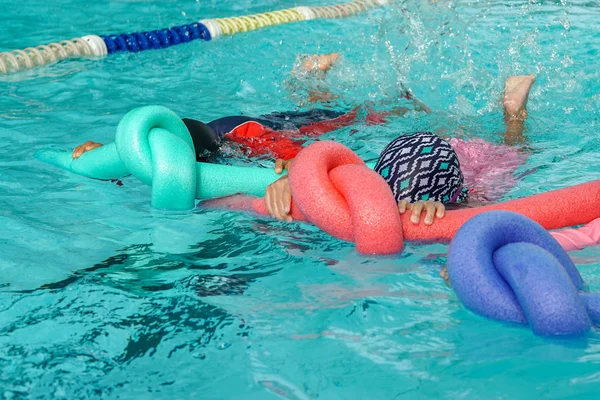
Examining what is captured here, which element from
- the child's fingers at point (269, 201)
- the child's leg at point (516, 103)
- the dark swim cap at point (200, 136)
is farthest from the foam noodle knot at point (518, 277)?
the child's leg at point (516, 103)

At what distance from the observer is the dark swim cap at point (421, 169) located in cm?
251

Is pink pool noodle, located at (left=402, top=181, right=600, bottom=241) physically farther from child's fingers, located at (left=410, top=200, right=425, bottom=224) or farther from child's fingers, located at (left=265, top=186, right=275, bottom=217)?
child's fingers, located at (left=265, top=186, right=275, bottom=217)

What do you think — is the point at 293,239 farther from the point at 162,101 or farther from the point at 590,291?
the point at 162,101

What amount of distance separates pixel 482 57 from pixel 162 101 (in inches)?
104

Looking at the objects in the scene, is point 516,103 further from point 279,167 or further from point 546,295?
point 546,295

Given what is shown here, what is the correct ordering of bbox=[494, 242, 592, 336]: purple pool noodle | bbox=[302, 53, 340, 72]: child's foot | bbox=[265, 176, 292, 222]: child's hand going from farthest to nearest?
bbox=[302, 53, 340, 72]: child's foot → bbox=[265, 176, 292, 222]: child's hand → bbox=[494, 242, 592, 336]: purple pool noodle

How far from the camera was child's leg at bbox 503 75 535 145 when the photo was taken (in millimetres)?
→ 3932

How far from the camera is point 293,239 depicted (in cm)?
→ 248

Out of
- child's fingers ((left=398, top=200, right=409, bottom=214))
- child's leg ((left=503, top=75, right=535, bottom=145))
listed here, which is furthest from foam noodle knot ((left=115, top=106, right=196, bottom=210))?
child's leg ((left=503, top=75, right=535, bottom=145))

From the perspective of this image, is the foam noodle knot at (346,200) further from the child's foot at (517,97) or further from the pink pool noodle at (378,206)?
the child's foot at (517,97)

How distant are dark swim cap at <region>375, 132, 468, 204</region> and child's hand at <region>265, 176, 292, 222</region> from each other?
374mm

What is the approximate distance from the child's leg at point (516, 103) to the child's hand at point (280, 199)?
1843mm

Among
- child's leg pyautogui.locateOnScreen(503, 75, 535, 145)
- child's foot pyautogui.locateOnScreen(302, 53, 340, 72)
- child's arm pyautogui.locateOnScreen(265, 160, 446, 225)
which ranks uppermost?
child's foot pyautogui.locateOnScreen(302, 53, 340, 72)

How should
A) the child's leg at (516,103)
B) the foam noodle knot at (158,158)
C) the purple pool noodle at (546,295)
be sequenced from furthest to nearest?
the child's leg at (516,103)
the foam noodle knot at (158,158)
the purple pool noodle at (546,295)
